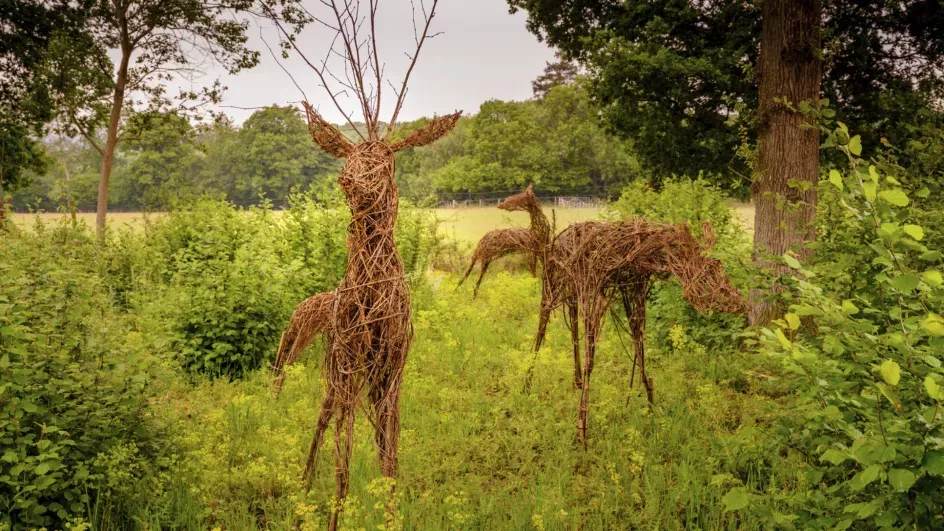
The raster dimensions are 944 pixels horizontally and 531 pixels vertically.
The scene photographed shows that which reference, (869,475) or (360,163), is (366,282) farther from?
(869,475)

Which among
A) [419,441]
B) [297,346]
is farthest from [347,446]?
[419,441]

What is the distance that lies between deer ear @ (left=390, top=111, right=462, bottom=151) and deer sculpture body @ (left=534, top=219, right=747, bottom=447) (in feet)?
6.54

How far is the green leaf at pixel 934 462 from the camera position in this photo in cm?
148

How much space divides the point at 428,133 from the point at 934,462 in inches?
105

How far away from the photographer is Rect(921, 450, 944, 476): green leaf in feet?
4.84

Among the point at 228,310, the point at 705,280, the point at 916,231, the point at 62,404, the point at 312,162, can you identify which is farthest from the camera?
the point at 312,162

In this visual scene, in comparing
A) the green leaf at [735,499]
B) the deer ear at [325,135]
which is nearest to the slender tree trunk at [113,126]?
the deer ear at [325,135]

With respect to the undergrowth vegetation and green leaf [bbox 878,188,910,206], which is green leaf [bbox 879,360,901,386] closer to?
the undergrowth vegetation

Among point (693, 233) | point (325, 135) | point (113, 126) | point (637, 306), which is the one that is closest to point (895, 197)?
point (325, 135)

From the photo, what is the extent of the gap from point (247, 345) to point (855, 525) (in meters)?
6.00

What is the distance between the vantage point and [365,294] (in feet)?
10.2

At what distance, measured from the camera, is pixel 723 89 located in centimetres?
721

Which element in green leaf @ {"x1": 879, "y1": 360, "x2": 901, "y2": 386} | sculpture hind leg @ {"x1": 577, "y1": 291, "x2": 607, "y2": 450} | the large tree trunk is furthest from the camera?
the large tree trunk

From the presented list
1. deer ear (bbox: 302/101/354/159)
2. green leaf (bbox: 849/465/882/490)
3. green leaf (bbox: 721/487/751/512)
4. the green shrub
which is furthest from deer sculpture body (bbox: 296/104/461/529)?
the green shrub
